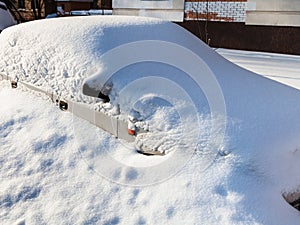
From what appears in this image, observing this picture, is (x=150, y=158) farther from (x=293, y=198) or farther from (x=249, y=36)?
(x=249, y=36)

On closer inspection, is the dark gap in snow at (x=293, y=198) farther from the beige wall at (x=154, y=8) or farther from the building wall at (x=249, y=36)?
the beige wall at (x=154, y=8)

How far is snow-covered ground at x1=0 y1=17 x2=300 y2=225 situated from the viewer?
7.93 feet

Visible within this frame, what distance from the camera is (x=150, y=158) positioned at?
2.87 meters

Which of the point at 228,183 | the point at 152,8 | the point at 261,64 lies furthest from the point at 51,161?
the point at 152,8

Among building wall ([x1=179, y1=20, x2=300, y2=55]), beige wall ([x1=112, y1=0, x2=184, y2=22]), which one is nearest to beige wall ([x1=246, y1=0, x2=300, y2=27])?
building wall ([x1=179, y1=20, x2=300, y2=55])

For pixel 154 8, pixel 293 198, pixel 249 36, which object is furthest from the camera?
pixel 154 8

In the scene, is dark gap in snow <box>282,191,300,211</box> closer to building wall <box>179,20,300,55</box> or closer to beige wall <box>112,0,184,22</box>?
building wall <box>179,20,300,55</box>

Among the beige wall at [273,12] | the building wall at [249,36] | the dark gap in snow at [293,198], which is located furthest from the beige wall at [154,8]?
the dark gap in snow at [293,198]

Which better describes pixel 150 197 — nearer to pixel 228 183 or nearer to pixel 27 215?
pixel 228 183

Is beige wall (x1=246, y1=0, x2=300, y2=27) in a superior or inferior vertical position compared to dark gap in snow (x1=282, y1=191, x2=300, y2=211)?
superior

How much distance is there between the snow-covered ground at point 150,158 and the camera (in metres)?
2.42

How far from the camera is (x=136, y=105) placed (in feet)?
9.62

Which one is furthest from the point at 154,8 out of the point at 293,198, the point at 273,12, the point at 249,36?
the point at 293,198

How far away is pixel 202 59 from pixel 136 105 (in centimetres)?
88
